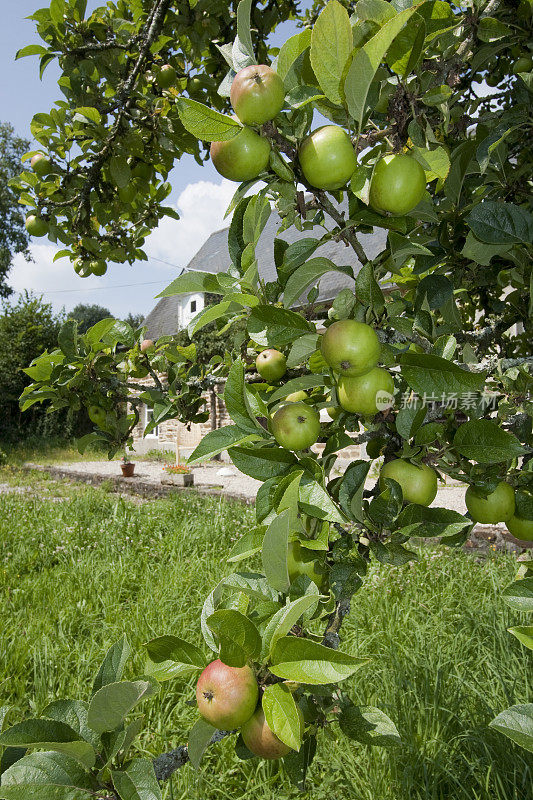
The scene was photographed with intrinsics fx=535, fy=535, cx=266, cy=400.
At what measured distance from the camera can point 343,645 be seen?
126 inches

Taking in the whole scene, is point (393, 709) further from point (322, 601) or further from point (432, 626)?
point (322, 601)

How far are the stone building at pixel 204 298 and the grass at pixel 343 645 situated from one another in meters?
5.40

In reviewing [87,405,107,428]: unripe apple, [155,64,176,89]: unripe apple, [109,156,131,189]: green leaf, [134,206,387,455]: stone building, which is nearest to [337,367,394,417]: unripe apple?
[87,405,107,428]: unripe apple

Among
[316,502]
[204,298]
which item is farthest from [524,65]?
[204,298]

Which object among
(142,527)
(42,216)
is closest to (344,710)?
(42,216)

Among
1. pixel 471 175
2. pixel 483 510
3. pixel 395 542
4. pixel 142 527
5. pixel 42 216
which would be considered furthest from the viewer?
pixel 142 527

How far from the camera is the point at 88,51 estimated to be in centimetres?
243

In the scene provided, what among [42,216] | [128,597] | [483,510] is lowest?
[128,597]

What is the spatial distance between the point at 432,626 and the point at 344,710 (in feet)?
9.46

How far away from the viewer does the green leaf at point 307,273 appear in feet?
2.51

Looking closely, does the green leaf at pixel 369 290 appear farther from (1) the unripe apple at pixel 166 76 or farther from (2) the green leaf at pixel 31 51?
(1) the unripe apple at pixel 166 76

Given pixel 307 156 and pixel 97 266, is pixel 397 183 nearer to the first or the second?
pixel 307 156

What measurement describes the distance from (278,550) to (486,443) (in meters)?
0.40

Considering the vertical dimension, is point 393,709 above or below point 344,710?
below
